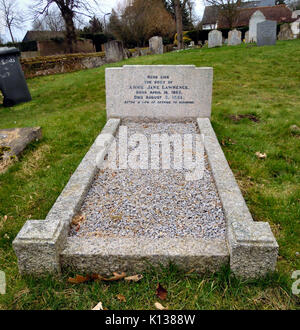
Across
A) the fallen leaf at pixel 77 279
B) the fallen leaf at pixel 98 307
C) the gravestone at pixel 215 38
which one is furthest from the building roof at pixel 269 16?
the fallen leaf at pixel 98 307

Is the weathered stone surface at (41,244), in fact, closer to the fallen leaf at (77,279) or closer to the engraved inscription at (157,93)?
the fallen leaf at (77,279)

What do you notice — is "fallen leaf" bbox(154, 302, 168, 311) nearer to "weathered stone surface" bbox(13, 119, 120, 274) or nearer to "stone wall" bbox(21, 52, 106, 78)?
"weathered stone surface" bbox(13, 119, 120, 274)

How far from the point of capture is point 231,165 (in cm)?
428

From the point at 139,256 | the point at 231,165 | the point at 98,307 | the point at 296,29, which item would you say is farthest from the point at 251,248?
the point at 296,29

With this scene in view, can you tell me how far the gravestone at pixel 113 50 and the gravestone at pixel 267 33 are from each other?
748 centimetres

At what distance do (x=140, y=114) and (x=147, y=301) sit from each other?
4.41 metres

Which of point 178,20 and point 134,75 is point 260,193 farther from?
point 178,20

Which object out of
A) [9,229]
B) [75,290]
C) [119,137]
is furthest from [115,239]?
[119,137]

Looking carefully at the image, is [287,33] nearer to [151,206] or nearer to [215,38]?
[215,38]

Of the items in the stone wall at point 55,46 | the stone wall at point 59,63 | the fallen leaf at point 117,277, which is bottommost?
the fallen leaf at point 117,277

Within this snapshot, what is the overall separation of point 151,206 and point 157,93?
338cm

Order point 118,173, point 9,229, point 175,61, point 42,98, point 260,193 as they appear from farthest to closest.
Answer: point 175,61 → point 42,98 → point 118,173 → point 260,193 → point 9,229

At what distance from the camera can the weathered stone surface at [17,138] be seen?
15.4 feet

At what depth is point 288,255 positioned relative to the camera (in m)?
2.59
